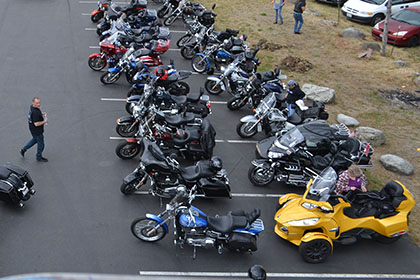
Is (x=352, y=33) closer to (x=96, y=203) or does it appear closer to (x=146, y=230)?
(x=96, y=203)

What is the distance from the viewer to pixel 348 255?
27.2 feet

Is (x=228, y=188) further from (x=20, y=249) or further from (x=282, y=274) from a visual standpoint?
(x=20, y=249)

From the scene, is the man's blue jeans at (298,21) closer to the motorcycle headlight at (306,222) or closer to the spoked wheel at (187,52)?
the spoked wheel at (187,52)

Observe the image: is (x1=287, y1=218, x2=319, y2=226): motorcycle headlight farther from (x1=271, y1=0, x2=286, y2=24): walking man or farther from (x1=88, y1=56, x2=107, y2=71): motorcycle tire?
(x1=271, y1=0, x2=286, y2=24): walking man

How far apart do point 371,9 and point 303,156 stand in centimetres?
1537

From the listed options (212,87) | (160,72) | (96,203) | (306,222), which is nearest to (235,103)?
(212,87)

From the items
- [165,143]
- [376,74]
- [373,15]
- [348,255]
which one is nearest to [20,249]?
[165,143]

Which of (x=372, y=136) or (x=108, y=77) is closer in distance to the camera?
(x=372, y=136)

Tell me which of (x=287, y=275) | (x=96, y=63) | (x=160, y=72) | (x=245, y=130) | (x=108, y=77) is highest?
(x=160, y=72)

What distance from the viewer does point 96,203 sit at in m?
9.09

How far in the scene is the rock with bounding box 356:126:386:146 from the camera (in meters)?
12.0

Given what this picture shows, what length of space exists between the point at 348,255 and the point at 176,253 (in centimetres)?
356

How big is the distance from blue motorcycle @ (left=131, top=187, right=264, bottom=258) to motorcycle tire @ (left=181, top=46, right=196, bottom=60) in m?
9.86

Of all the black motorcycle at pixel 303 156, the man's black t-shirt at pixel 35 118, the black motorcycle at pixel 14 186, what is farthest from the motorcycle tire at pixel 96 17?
the black motorcycle at pixel 303 156
